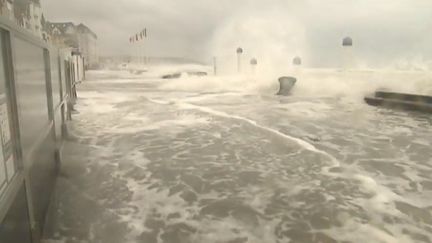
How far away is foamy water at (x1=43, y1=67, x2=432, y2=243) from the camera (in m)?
3.34

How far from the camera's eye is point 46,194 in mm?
3469

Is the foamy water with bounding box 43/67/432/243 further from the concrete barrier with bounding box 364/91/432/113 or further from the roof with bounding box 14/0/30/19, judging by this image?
the concrete barrier with bounding box 364/91/432/113

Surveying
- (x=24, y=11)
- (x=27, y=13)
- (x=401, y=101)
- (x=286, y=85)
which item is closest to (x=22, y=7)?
(x=24, y=11)

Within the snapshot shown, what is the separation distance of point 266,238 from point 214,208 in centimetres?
81

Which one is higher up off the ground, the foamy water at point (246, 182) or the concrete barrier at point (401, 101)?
the concrete barrier at point (401, 101)

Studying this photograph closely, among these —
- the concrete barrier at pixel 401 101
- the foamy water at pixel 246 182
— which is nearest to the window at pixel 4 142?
the foamy water at pixel 246 182

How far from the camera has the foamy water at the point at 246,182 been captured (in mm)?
3336

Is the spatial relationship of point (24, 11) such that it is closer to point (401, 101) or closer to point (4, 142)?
point (4, 142)

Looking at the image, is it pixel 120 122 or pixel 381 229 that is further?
pixel 120 122

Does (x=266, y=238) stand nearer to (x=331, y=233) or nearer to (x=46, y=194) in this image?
(x=331, y=233)

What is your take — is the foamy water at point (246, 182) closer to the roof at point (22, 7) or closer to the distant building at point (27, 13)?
Answer: the distant building at point (27, 13)

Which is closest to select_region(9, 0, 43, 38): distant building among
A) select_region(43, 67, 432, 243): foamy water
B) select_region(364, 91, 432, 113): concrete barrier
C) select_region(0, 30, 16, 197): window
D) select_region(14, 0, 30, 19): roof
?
select_region(14, 0, 30, 19): roof

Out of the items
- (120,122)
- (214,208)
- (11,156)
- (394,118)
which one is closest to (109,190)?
(214,208)

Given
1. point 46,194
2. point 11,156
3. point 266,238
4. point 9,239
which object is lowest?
point 266,238
